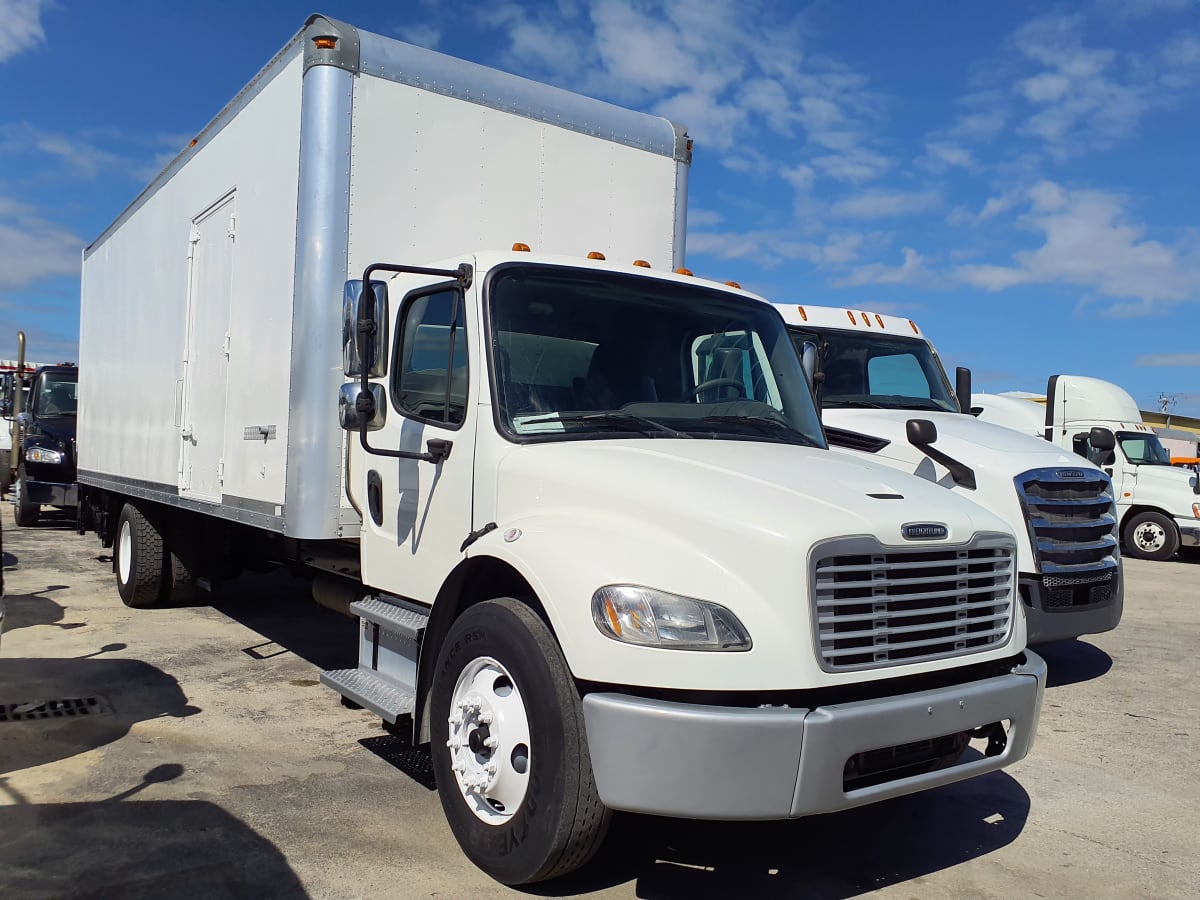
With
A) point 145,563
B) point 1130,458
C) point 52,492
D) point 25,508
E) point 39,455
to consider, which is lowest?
point 25,508

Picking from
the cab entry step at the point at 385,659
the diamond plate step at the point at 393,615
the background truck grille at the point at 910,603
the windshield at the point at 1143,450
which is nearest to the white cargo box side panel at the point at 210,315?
the diamond plate step at the point at 393,615

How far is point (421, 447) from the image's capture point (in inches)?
176

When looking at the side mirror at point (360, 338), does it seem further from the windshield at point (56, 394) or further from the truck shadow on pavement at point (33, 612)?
the windshield at point (56, 394)

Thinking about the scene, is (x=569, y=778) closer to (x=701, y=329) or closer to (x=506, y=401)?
(x=506, y=401)

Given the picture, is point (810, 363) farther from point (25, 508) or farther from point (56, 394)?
point (56, 394)

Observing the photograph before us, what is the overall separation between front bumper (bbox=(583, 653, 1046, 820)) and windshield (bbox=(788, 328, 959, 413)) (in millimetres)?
5096

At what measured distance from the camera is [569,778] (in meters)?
3.12

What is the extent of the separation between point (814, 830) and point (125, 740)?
3468 millimetres

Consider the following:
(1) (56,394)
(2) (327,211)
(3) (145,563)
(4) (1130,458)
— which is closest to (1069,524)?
(2) (327,211)

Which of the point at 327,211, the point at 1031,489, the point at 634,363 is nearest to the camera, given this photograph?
the point at 634,363

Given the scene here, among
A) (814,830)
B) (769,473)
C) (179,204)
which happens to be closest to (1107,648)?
(814,830)

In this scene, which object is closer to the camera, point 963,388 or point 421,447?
point 421,447

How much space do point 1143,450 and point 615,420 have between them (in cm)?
→ 1416

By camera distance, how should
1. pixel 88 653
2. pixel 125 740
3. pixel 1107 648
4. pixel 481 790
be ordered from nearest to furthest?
pixel 481 790 < pixel 125 740 < pixel 88 653 < pixel 1107 648
